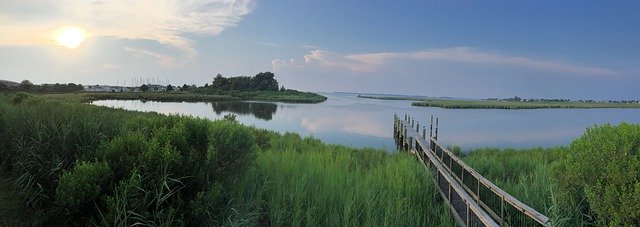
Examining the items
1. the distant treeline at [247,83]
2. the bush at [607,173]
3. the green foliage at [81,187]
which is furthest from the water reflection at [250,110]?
the distant treeline at [247,83]

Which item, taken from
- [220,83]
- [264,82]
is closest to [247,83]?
[264,82]

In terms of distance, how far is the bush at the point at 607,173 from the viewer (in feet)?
15.6

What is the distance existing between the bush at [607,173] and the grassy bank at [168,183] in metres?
2.33

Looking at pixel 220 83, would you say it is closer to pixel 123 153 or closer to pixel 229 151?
pixel 229 151

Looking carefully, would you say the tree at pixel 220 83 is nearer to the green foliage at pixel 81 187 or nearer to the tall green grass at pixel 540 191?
the tall green grass at pixel 540 191

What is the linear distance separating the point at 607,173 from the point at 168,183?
554 cm

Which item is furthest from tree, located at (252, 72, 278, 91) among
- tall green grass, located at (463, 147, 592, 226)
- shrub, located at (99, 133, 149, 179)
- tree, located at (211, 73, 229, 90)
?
shrub, located at (99, 133, 149, 179)

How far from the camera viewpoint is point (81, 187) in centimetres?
498

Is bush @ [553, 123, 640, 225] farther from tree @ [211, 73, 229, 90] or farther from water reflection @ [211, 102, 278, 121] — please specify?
tree @ [211, 73, 229, 90]

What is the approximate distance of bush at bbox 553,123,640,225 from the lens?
187 inches

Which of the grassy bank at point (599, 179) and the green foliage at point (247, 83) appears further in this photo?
the green foliage at point (247, 83)

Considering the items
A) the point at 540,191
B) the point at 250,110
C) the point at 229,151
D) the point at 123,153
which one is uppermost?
the point at 123,153

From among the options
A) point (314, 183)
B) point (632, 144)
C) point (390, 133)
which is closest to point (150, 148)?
point (314, 183)

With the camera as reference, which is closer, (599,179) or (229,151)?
(599,179)
